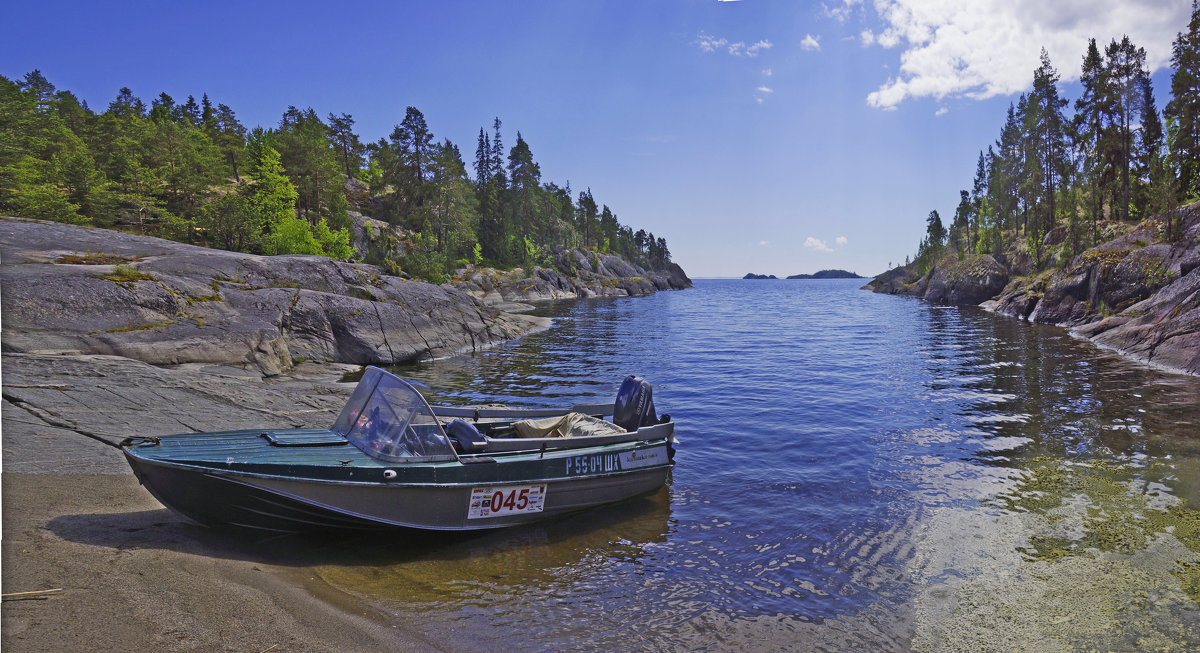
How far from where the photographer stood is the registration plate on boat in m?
8.71

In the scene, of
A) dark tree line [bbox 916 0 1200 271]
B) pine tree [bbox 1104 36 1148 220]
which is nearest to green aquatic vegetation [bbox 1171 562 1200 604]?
dark tree line [bbox 916 0 1200 271]

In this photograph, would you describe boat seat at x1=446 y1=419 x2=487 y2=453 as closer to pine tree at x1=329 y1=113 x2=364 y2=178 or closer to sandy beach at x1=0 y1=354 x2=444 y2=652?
sandy beach at x1=0 y1=354 x2=444 y2=652

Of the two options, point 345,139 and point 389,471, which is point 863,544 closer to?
point 389,471

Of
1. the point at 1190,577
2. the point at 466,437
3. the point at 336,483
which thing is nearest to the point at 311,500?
the point at 336,483

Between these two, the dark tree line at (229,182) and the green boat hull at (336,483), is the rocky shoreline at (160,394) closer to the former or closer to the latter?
Result: the green boat hull at (336,483)

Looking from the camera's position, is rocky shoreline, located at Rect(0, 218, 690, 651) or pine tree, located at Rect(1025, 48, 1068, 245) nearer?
rocky shoreline, located at Rect(0, 218, 690, 651)

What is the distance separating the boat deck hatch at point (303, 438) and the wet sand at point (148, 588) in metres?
1.39

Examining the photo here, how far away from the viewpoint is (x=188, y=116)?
261ft

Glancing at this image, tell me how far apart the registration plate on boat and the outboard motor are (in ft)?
10.8

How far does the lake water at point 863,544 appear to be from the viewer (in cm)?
686

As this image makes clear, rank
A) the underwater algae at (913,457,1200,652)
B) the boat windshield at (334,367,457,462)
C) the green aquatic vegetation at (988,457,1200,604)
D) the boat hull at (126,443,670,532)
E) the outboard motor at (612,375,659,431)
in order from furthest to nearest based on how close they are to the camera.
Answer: the outboard motor at (612,375,659,431) → the green aquatic vegetation at (988,457,1200,604) → the boat windshield at (334,367,457,462) → the boat hull at (126,443,670,532) → the underwater algae at (913,457,1200,652)

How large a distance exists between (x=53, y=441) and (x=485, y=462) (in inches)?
299

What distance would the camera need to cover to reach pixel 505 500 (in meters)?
9.02

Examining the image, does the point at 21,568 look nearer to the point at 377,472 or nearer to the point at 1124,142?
the point at 377,472
